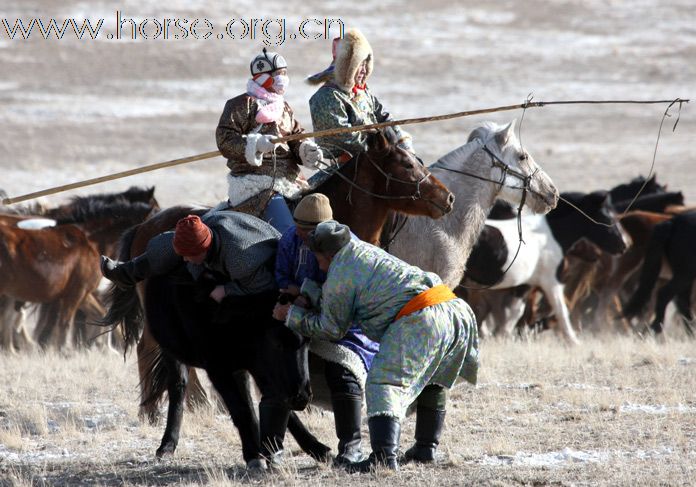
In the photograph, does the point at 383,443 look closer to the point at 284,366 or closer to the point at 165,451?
the point at 284,366

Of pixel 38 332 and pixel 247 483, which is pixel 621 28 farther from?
pixel 247 483

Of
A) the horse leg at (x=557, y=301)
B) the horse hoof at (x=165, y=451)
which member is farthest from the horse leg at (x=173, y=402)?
the horse leg at (x=557, y=301)

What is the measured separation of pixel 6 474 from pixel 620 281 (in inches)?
403

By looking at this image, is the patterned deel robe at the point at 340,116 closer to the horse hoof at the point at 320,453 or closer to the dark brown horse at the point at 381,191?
the dark brown horse at the point at 381,191

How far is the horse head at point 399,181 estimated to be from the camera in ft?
24.7

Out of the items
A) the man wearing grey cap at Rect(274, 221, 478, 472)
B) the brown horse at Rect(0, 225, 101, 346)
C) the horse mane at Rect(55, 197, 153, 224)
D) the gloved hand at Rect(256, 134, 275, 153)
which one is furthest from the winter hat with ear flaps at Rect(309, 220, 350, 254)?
the brown horse at Rect(0, 225, 101, 346)

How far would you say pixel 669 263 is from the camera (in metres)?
13.9

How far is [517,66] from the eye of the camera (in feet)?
145

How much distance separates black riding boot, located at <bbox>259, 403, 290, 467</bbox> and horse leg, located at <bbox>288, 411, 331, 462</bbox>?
0.37 m

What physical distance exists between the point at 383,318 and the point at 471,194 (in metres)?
2.98

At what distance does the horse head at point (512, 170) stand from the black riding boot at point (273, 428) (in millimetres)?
3340

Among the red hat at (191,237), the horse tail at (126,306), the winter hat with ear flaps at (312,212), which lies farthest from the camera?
the horse tail at (126,306)

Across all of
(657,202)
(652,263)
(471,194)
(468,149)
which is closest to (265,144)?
(471,194)

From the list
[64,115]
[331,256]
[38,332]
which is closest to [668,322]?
[38,332]
